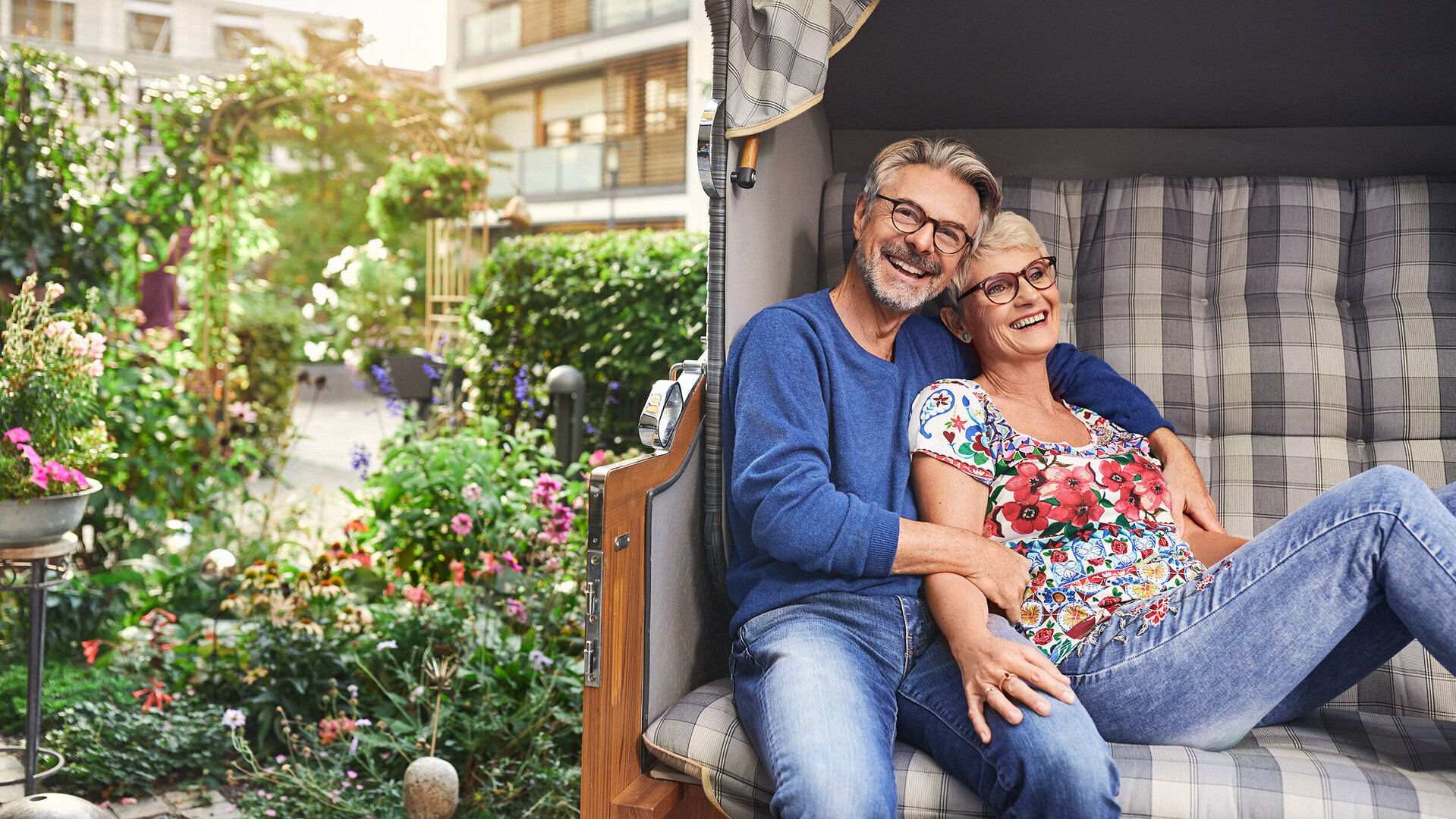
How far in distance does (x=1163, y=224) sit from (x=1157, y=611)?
95 centimetres

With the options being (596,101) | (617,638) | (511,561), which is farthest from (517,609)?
(596,101)

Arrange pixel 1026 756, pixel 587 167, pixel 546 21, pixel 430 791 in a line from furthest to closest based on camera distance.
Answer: pixel 546 21 < pixel 587 167 < pixel 430 791 < pixel 1026 756

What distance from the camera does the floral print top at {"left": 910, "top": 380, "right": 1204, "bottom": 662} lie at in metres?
1.45

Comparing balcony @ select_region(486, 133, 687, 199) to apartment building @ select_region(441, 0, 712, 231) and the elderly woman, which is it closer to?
apartment building @ select_region(441, 0, 712, 231)

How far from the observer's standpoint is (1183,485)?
1679 millimetres

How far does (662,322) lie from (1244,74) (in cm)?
202

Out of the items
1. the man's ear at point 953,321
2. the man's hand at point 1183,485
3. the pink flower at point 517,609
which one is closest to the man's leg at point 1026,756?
the man's hand at point 1183,485

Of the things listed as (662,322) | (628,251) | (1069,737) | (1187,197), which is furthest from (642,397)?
(1069,737)

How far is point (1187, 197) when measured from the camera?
1999 millimetres

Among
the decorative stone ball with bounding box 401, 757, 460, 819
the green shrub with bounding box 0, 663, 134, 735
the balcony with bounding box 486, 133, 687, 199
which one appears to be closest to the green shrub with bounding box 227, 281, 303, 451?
A: the green shrub with bounding box 0, 663, 134, 735

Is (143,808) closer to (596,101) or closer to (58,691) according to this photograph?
(58,691)

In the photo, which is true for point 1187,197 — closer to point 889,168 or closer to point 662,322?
point 889,168

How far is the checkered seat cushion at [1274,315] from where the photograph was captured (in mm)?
1863

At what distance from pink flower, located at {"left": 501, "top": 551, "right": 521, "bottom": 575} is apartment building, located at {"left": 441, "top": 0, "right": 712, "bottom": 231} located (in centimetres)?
904
